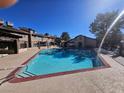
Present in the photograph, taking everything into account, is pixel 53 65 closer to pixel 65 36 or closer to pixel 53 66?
pixel 53 66

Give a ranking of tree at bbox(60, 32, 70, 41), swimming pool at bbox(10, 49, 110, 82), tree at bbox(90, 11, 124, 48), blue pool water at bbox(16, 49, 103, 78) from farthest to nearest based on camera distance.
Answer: tree at bbox(60, 32, 70, 41) < tree at bbox(90, 11, 124, 48) < blue pool water at bbox(16, 49, 103, 78) < swimming pool at bbox(10, 49, 110, 82)

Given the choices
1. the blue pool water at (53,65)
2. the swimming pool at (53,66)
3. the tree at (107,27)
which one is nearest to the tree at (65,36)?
the tree at (107,27)

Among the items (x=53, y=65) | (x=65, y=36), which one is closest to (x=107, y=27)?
(x=53, y=65)

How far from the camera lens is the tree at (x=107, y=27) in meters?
30.8

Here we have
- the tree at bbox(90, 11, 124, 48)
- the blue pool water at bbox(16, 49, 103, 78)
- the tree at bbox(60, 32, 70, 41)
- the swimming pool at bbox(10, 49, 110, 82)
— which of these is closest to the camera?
the swimming pool at bbox(10, 49, 110, 82)

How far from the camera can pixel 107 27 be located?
32.6 metres

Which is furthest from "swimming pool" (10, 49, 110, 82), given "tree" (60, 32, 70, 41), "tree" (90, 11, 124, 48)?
"tree" (60, 32, 70, 41)

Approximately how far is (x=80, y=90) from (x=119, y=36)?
29.5m

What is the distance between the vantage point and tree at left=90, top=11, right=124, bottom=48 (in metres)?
30.8

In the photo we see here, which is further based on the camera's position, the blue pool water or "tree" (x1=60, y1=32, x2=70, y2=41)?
"tree" (x1=60, y1=32, x2=70, y2=41)

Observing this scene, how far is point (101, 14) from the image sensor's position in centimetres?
3388

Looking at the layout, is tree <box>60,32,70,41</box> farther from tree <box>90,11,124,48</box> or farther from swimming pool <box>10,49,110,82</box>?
swimming pool <box>10,49,110,82</box>

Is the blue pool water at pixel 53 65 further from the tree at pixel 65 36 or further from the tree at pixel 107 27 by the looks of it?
the tree at pixel 65 36

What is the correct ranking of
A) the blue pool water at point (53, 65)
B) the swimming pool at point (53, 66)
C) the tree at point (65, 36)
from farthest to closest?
the tree at point (65, 36) → the blue pool water at point (53, 65) → the swimming pool at point (53, 66)
